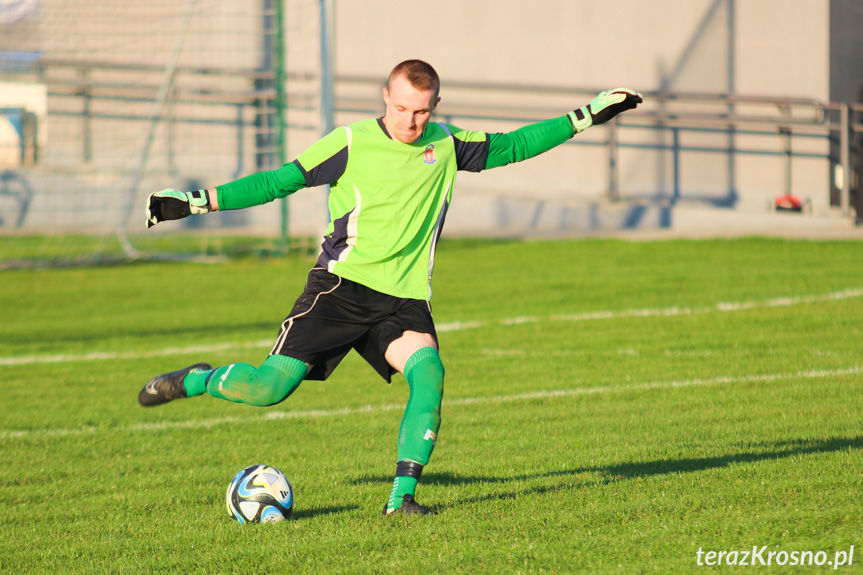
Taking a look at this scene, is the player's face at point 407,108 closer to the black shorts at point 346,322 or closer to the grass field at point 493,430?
the black shorts at point 346,322

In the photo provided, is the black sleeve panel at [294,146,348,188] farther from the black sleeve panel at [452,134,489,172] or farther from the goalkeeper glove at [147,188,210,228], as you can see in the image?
the black sleeve panel at [452,134,489,172]

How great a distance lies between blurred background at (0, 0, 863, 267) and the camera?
16594 millimetres

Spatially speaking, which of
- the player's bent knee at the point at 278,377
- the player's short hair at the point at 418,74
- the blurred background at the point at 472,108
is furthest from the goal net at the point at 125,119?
the player's short hair at the point at 418,74

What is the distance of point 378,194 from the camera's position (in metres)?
4.91

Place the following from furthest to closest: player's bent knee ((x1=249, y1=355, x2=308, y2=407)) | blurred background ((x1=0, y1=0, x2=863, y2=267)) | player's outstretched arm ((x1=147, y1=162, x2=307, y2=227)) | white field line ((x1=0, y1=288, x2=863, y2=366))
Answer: blurred background ((x1=0, y1=0, x2=863, y2=267)) → white field line ((x1=0, y1=288, x2=863, y2=366)) → player's bent knee ((x1=249, y1=355, x2=308, y2=407)) → player's outstretched arm ((x1=147, y1=162, x2=307, y2=227))

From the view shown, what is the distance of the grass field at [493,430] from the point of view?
416 centimetres

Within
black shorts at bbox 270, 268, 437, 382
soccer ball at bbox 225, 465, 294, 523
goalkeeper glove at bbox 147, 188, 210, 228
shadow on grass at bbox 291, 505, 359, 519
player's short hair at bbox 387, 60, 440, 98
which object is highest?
player's short hair at bbox 387, 60, 440, 98

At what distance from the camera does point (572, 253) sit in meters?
15.9

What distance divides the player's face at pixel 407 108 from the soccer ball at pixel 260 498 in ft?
5.71

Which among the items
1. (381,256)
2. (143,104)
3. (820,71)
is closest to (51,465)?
(381,256)

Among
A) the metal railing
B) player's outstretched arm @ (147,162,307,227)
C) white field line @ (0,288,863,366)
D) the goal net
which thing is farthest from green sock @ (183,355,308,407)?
the metal railing

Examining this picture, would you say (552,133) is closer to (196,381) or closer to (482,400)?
(196,381)

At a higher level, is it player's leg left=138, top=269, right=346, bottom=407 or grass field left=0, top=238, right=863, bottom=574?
player's leg left=138, top=269, right=346, bottom=407

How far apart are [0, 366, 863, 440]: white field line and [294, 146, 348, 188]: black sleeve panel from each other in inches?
127
